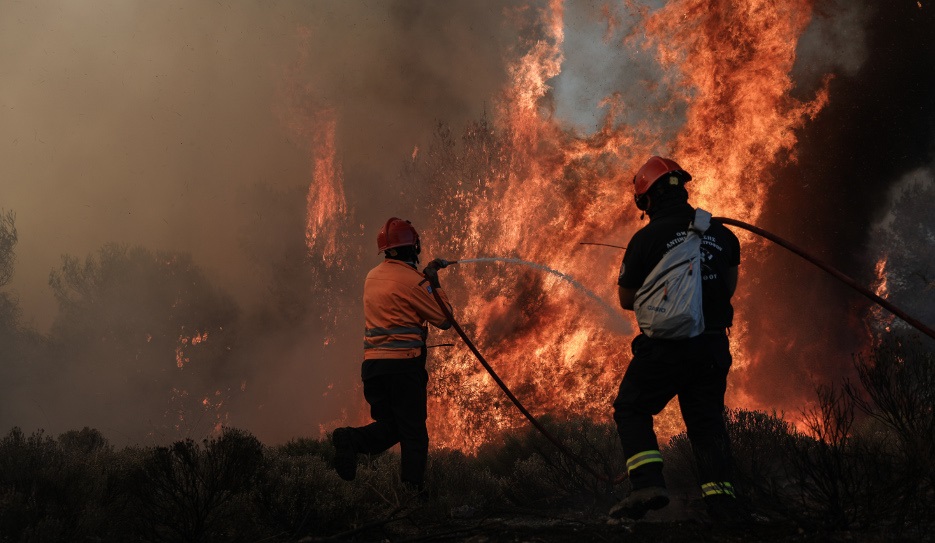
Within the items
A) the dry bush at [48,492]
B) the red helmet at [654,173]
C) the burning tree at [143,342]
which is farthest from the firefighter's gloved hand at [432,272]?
the burning tree at [143,342]

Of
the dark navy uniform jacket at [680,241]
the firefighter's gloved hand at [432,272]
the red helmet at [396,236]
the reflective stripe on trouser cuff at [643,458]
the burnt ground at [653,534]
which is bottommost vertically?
the burnt ground at [653,534]

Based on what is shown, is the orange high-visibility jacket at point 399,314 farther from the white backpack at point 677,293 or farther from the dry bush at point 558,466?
the white backpack at point 677,293

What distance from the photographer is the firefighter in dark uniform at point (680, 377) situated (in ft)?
12.9

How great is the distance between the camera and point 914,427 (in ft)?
15.0

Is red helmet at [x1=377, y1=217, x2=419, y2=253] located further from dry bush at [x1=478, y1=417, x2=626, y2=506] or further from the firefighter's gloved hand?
dry bush at [x1=478, y1=417, x2=626, y2=506]

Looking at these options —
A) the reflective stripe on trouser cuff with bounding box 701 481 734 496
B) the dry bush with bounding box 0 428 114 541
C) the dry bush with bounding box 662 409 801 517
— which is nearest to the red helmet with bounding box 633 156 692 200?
the reflective stripe on trouser cuff with bounding box 701 481 734 496

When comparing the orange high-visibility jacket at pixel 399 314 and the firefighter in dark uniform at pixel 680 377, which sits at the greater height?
the orange high-visibility jacket at pixel 399 314

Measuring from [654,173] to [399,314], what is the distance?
7.45 feet

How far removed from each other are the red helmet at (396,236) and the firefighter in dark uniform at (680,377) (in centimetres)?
215

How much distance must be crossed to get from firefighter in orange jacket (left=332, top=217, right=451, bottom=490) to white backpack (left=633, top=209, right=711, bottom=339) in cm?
200

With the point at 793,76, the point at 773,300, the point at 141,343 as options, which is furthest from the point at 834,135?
the point at 141,343

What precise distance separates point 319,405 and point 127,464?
1718 cm

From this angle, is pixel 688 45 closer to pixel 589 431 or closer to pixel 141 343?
pixel 589 431

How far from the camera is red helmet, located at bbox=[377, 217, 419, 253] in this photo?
5.80 m
